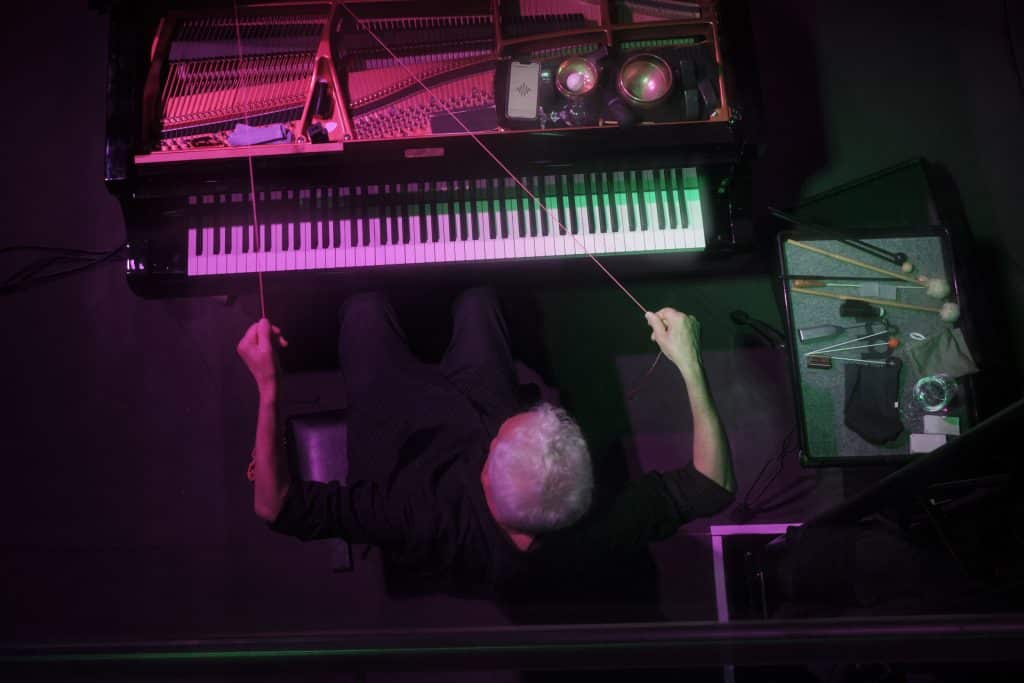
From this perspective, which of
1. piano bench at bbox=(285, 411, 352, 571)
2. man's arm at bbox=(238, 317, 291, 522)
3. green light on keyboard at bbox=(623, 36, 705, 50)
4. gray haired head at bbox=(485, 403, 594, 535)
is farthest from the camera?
piano bench at bbox=(285, 411, 352, 571)

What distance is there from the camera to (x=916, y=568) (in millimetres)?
2172

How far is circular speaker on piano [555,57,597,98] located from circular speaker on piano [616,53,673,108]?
101 mm

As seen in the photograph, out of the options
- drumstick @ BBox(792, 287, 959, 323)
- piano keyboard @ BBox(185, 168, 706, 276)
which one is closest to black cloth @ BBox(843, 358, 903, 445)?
drumstick @ BBox(792, 287, 959, 323)

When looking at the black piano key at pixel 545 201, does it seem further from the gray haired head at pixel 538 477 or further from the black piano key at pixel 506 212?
the gray haired head at pixel 538 477

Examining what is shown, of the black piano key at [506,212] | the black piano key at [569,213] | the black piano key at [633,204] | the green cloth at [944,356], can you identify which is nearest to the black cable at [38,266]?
the black piano key at [506,212]

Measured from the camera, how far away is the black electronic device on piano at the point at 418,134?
2.42m

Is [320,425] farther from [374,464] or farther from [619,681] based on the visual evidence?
[619,681]

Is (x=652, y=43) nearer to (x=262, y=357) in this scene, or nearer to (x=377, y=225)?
(x=377, y=225)

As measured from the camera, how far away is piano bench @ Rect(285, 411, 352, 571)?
2629 millimetres

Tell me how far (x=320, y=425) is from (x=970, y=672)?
217 cm

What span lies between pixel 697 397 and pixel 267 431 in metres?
1.44

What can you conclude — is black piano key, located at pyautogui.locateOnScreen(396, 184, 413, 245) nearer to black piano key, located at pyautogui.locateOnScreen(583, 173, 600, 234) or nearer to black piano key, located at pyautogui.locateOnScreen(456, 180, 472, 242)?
black piano key, located at pyautogui.locateOnScreen(456, 180, 472, 242)

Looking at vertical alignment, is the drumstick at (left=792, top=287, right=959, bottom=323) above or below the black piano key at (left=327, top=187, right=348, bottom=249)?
below

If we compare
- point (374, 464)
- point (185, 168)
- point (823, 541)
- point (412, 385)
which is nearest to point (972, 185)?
point (823, 541)
